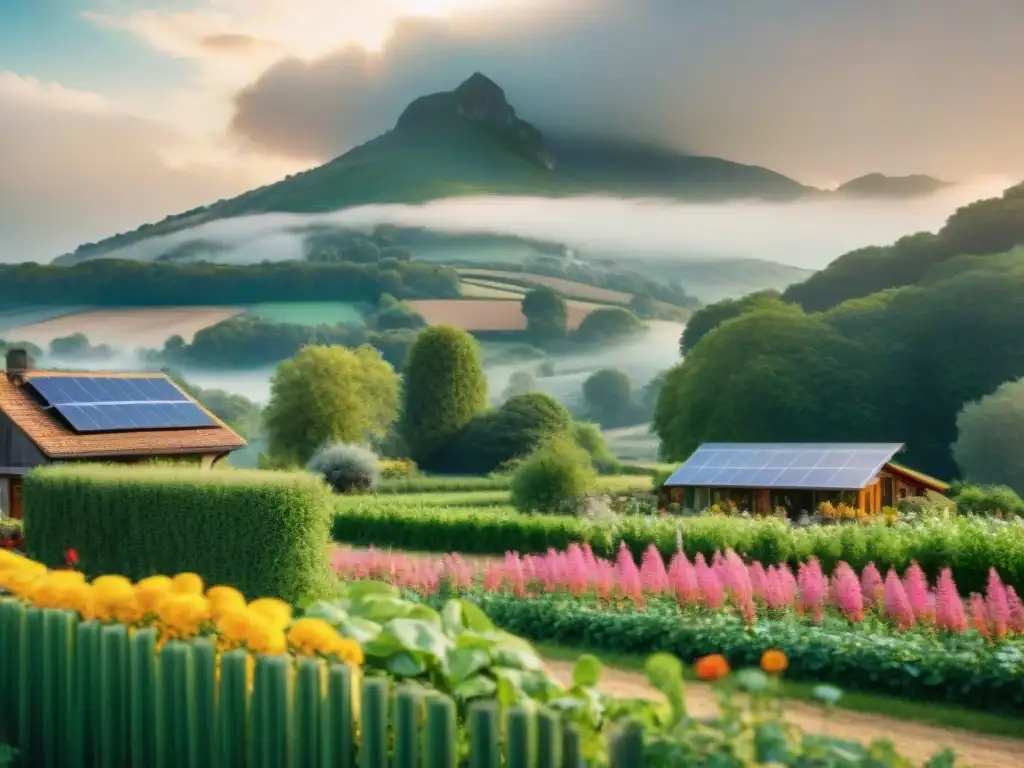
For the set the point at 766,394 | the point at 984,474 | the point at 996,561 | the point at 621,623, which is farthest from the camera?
the point at 766,394

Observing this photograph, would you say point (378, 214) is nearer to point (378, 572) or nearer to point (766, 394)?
point (766, 394)

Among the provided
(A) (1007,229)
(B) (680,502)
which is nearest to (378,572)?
(B) (680,502)

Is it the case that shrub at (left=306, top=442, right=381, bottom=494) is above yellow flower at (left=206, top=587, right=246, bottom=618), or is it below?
below

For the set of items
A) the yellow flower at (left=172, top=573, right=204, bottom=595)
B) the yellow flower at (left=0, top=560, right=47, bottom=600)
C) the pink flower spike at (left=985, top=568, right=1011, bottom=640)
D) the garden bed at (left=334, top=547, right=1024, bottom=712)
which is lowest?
the garden bed at (left=334, top=547, right=1024, bottom=712)

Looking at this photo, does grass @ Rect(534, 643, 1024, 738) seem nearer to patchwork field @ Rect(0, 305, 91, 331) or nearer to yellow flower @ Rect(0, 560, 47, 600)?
yellow flower @ Rect(0, 560, 47, 600)

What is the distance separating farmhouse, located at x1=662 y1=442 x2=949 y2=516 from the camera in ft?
80.6

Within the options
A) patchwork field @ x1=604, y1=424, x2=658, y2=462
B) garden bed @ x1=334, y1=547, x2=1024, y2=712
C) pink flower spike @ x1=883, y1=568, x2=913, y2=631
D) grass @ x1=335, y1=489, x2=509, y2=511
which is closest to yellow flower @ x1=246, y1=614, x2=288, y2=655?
garden bed @ x1=334, y1=547, x2=1024, y2=712

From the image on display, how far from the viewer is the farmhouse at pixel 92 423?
24.9m

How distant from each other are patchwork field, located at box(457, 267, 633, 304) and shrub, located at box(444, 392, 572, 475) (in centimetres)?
4094

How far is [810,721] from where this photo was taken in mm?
8883

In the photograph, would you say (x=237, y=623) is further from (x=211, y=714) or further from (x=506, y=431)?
(x=506, y=431)

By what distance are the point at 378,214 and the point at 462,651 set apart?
320 feet

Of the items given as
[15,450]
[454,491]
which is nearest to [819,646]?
[15,450]

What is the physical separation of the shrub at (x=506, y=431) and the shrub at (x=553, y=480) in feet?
75.1
